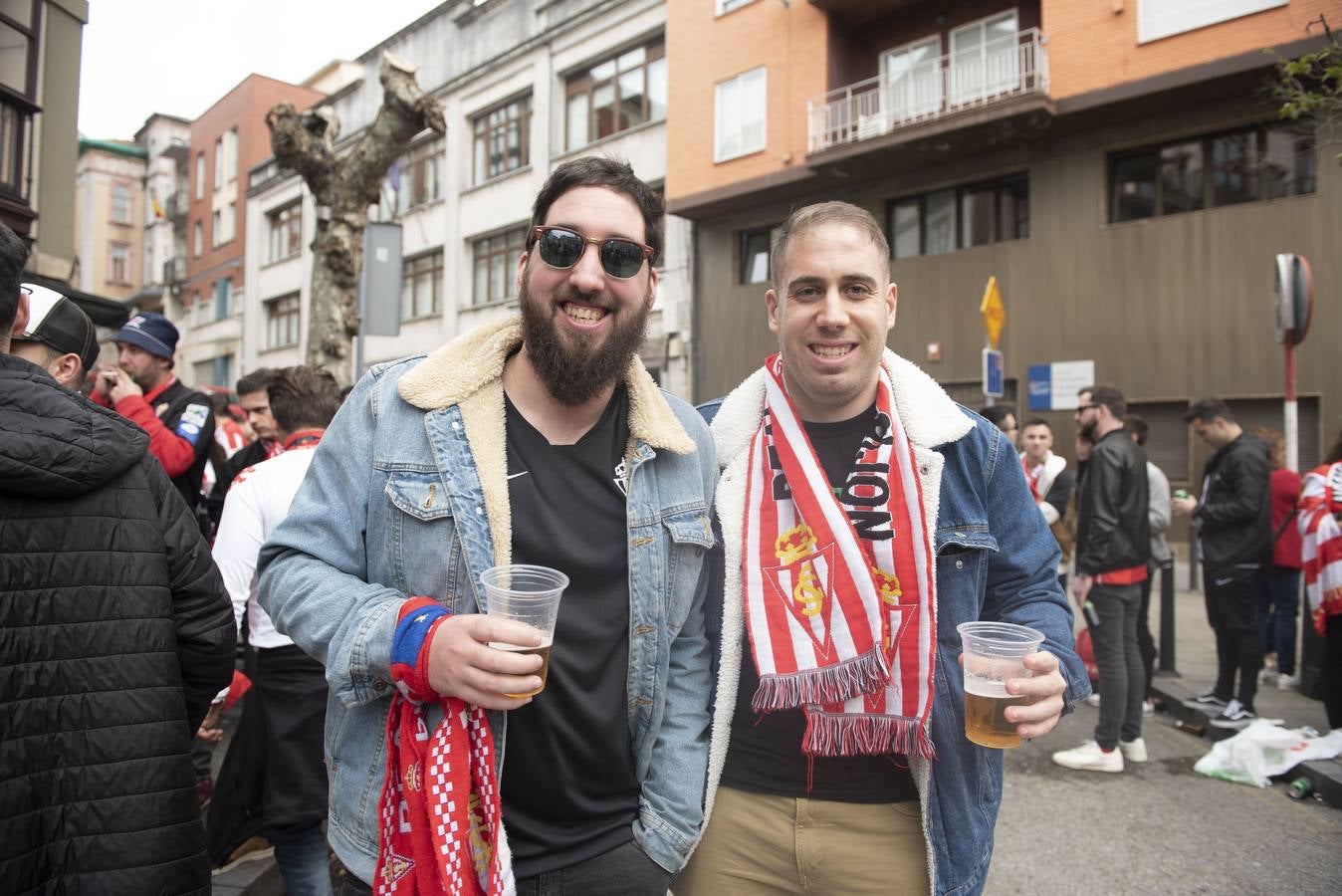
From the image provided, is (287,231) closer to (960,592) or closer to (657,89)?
(657,89)

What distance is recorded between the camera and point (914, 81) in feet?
53.7

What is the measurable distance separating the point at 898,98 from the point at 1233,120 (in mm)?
5847

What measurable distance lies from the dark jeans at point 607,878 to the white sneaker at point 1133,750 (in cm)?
464

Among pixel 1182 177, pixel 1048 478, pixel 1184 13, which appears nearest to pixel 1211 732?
pixel 1048 478

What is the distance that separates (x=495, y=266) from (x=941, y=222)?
12.8 m

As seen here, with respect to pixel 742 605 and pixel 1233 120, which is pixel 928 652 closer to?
pixel 742 605

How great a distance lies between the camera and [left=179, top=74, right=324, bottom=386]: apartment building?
35312mm

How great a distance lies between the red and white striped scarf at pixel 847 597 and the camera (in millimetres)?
2100

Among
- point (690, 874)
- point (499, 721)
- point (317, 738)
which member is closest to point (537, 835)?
point (499, 721)

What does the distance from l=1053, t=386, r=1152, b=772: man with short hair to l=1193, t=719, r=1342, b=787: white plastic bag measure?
1.41 feet

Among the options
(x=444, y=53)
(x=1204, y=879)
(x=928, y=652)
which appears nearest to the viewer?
(x=928, y=652)

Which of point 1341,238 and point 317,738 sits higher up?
point 1341,238

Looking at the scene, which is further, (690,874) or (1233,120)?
(1233,120)

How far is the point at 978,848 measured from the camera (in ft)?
6.84
